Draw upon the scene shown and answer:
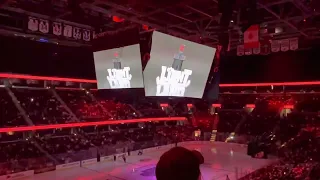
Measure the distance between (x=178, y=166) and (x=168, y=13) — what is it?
366 inches

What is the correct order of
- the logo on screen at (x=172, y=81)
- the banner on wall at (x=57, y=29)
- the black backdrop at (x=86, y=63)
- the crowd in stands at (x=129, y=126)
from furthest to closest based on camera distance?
the black backdrop at (x=86, y=63) < the banner on wall at (x=57, y=29) < the crowd in stands at (x=129, y=126) < the logo on screen at (x=172, y=81)

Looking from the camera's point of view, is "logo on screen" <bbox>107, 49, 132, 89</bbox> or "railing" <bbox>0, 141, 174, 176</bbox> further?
"railing" <bbox>0, 141, 174, 176</bbox>

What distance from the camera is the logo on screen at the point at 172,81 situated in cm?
502

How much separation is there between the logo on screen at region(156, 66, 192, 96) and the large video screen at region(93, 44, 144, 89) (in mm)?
362

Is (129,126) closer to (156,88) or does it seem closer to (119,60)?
(119,60)

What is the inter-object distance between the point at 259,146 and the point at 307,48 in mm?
6375

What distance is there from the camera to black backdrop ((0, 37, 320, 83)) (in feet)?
33.6

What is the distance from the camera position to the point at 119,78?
5.39 m

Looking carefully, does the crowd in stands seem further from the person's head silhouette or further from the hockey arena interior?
the person's head silhouette

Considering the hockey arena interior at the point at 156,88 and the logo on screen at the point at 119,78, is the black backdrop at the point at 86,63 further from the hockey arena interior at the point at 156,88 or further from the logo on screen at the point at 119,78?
the logo on screen at the point at 119,78

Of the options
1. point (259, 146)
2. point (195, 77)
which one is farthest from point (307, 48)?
point (195, 77)

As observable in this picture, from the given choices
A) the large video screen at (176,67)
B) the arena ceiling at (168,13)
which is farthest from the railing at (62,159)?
Result: the large video screen at (176,67)

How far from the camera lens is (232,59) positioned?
1655cm

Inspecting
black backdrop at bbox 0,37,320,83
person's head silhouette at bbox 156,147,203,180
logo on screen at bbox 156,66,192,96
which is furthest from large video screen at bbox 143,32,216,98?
black backdrop at bbox 0,37,320,83
